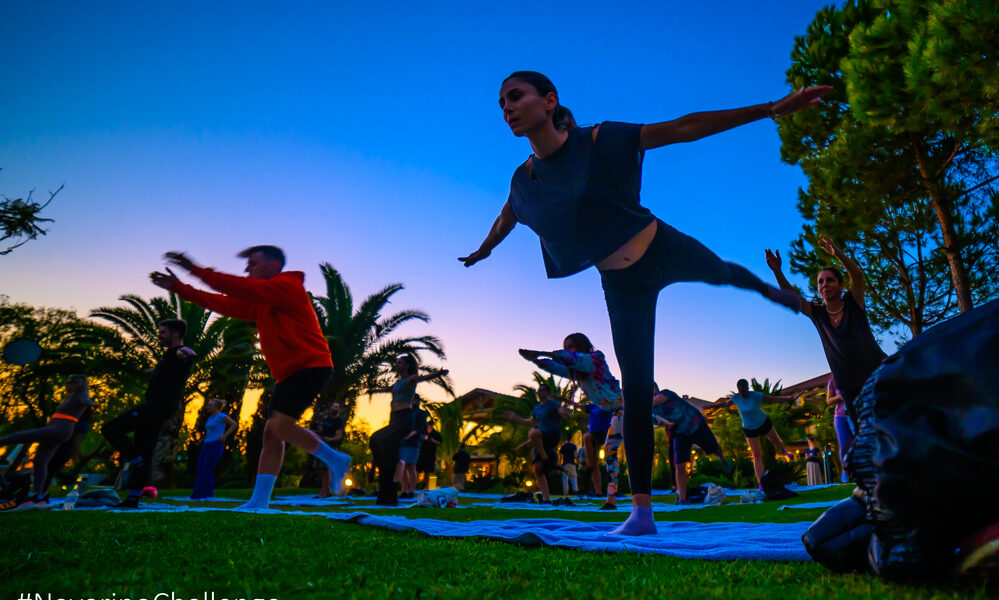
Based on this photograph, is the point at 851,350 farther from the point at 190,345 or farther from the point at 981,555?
the point at 190,345

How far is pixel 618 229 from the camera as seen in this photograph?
108 inches

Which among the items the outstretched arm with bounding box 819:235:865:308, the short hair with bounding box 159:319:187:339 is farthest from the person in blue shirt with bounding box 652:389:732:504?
the short hair with bounding box 159:319:187:339

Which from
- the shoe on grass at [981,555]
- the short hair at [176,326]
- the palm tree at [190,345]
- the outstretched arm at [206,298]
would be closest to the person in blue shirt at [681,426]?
the outstretched arm at [206,298]

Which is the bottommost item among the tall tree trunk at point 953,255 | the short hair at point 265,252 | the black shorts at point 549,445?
the black shorts at point 549,445

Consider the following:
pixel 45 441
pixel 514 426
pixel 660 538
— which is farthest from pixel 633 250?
pixel 514 426

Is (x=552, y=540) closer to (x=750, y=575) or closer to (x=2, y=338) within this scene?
(x=750, y=575)

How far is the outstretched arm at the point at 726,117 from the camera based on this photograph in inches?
95.1

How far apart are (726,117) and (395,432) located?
7.04 meters

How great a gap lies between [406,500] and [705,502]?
15.6ft

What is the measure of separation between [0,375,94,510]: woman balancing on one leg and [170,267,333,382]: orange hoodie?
3412 mm

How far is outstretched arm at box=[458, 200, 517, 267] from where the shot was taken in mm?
3434

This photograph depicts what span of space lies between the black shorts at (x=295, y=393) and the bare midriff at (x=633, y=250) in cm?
288

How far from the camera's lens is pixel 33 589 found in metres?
1.24

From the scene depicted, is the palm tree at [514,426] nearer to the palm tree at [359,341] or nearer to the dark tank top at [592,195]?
the palm tree at [359,341]
